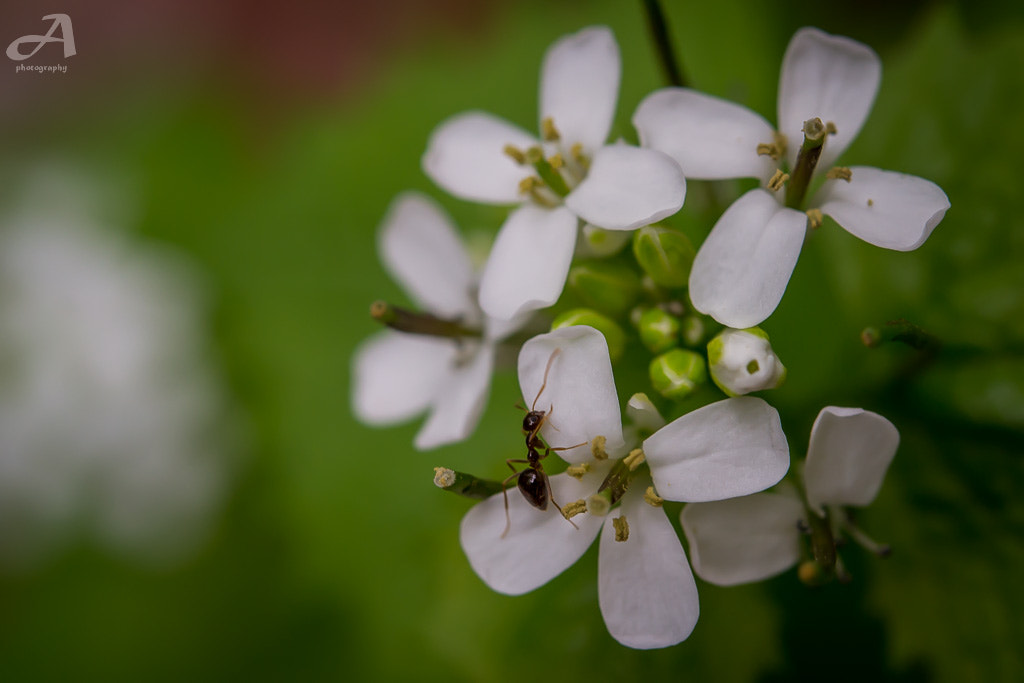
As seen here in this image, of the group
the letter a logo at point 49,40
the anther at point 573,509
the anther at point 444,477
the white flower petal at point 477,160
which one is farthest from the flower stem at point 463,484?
the letter a logo at point 49,40

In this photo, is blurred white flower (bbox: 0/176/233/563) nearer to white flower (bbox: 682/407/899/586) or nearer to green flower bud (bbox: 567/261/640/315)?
green flower bud (bbox: 567/261/640/315)

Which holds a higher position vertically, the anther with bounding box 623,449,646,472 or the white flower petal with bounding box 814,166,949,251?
the white flower petal with bounding box 814,166,949,251

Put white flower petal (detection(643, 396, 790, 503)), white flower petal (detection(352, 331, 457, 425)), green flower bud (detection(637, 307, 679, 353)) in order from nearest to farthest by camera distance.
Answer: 1. white flower petal (detection(643, 396, 790, 503))
2. green flower bud (detection(637, 307, 679, 353))
3. white flower petal (detection(352, 331, 457, 425))

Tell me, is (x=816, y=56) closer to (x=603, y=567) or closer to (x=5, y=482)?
(x=603, y=567)

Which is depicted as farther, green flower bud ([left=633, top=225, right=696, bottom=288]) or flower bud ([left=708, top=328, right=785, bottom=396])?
green flower bud ([left=633, top=225, right=696, bottom=288])

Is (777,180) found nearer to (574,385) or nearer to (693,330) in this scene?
(693,330)

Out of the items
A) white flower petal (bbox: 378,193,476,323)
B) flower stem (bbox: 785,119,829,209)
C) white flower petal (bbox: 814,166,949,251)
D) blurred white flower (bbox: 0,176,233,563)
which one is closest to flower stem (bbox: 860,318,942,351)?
white flower petal (bbox: 814,166,949,251)

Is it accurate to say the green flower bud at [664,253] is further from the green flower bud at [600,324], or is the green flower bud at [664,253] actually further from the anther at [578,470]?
the anther at [578,470]
